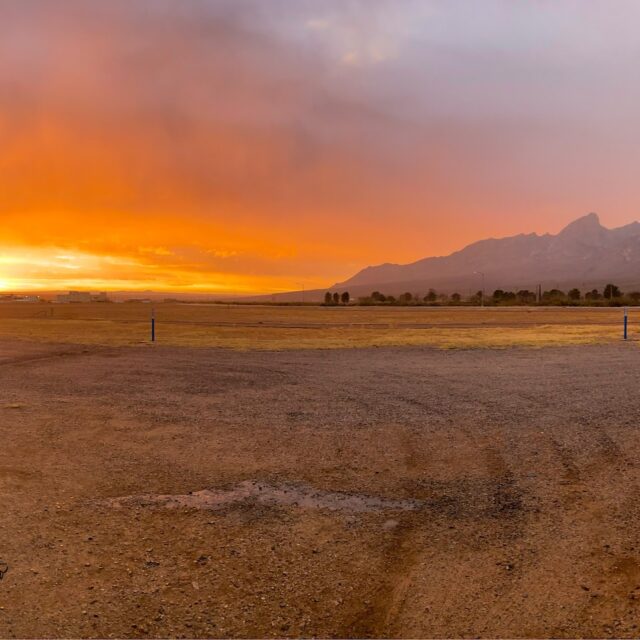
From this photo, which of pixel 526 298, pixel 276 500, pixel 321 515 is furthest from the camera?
pixel 526 298

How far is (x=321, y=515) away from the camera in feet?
21.1

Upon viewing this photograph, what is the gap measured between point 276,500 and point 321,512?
664mm

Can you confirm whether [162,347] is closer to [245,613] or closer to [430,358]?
[430,358]

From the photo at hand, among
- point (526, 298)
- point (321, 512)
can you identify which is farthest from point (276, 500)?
point (526, 298)

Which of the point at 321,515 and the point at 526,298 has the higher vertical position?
the point at 526,298

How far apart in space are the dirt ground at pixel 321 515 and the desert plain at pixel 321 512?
25mm

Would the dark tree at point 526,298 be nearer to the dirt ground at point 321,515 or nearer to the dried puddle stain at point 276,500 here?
the dirt ground at point 321,515

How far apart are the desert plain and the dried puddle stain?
0.04 metres

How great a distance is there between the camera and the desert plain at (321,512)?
14.7 feet

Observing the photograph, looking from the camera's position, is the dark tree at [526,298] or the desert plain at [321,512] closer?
the desert plain at [321,512]

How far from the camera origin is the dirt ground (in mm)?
4480

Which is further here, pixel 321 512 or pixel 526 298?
pixel 526 298

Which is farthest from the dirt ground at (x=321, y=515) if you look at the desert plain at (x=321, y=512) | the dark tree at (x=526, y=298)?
the dark tree at (x=526, y=298)

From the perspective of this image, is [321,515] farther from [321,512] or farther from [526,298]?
[526,298]
